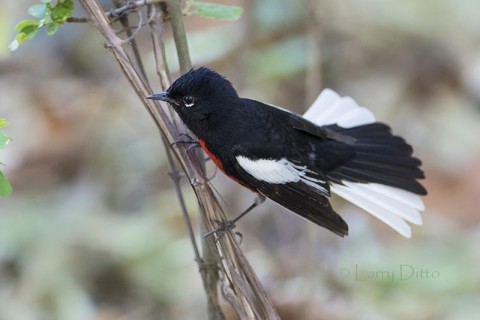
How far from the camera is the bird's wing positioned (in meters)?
2.67

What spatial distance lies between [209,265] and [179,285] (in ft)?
6.49

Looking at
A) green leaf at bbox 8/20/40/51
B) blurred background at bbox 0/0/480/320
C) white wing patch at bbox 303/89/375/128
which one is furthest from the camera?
blurred background at bbox 0/0/480/320

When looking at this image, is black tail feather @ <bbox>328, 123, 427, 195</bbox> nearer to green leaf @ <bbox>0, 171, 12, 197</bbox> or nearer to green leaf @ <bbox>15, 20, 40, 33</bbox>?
green leaf @ <bbox>15, 20, 40, 33</bbox>

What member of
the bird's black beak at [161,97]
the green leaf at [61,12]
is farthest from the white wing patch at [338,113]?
the green leaf at [61,12]

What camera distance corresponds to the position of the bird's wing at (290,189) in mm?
2672

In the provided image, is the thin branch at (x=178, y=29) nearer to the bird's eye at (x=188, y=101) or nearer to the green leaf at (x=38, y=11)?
the bird's eye at (x=188, y=101)

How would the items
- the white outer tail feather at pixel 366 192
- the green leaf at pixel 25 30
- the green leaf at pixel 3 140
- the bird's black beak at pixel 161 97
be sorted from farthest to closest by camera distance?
the white outer tail feather at pixel 366 192, the bird's black beak at pixel 161 97, the green leaf at pixel 25 30, the green leaf at pixel 3 140

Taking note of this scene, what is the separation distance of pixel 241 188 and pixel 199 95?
199 cm

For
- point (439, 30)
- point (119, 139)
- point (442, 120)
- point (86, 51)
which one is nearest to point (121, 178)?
point (119, 139)

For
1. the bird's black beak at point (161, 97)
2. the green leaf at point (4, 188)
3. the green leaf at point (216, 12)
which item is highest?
the green leaf at point (216, 12)

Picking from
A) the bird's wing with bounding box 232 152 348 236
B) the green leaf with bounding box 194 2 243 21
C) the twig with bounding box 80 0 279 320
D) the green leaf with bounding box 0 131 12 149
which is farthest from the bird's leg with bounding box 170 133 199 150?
the green leaf with bounding box 0 131 12 149

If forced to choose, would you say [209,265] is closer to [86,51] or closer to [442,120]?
[442,120]

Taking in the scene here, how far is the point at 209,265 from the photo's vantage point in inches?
95.4

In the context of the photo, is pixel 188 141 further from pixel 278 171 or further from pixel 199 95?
pixel 278 171
